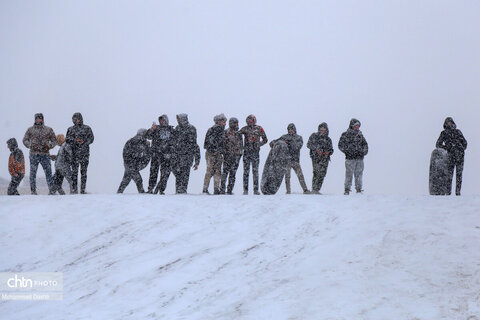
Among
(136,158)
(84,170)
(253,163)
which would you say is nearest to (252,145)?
(253,163)

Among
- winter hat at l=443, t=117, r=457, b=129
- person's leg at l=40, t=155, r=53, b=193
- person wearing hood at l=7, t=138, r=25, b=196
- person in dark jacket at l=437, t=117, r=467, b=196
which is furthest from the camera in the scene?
person wearing hood at l=7, t=138, r=25, b=196

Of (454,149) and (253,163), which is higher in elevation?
(454,149)

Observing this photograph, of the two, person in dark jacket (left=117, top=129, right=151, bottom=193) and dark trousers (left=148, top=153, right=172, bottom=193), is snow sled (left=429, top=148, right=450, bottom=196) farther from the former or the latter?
person in dark jacket (left=117, top=129, right=151, bottom=193)

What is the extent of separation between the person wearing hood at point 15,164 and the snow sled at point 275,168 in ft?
20.8

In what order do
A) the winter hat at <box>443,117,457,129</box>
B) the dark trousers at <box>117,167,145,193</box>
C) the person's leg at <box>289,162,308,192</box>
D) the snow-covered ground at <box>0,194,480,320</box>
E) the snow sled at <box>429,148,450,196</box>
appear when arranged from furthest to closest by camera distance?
the person's leg at <box>289,162,308,192</box> → the dark trousers at <box>117,167,145,193</box> → the winter hat at <box>443,117,457,129</box> → the snow sled at <box>429,148,450,196</box> → the snow-covered ground at <box>0,194,480,320</box>

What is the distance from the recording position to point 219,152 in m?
13.7

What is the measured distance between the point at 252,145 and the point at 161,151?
2202 mm

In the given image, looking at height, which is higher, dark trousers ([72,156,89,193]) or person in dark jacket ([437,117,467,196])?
person in dark jacket ([437,117,467,196])

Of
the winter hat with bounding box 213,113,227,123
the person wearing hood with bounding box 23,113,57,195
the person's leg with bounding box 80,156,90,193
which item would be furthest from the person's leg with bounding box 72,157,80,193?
the winter hat with bounding box 213,113,227,123

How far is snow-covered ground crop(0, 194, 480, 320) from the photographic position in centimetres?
685

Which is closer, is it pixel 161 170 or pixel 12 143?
pixel 161 170

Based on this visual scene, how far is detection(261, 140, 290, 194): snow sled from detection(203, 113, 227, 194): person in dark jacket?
1126 mm

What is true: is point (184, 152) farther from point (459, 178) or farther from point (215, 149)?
point (459, 178)
